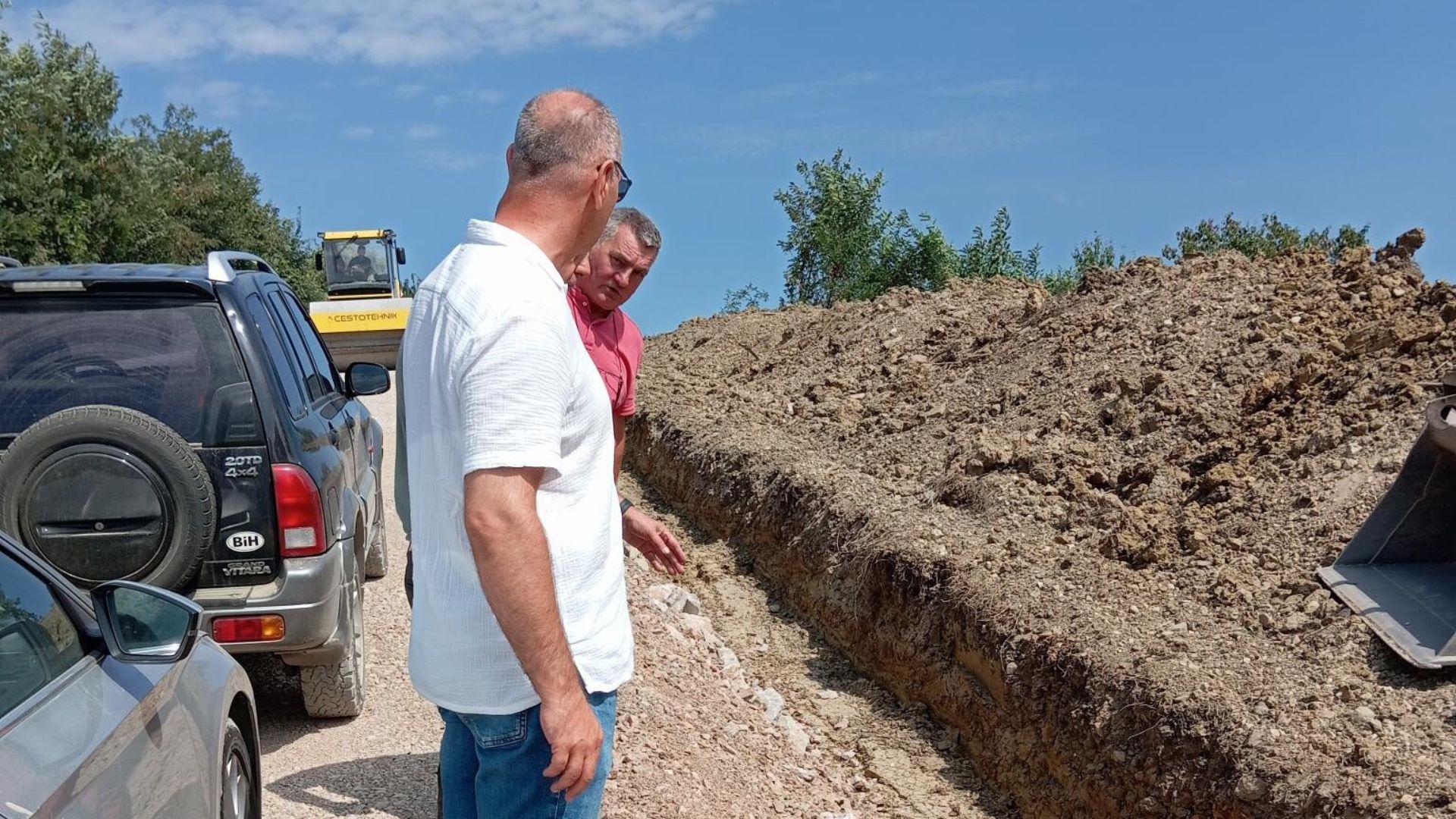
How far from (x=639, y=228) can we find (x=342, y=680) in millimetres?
2614

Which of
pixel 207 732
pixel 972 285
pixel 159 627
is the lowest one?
pixel 207 732

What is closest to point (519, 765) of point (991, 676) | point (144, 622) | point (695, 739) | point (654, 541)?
point (654, 541)

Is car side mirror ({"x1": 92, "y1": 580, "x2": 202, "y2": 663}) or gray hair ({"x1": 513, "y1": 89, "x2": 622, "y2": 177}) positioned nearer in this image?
gray hair ({"x1": 513, "y1": 89, "x2": 622, "y2": 177})

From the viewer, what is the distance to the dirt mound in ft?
16.6

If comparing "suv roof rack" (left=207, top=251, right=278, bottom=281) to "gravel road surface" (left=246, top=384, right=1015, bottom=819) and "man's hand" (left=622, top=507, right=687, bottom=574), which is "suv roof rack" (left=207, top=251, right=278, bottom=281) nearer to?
"gravel road surface" (left=246, top=384, right=1015, bottom=819)

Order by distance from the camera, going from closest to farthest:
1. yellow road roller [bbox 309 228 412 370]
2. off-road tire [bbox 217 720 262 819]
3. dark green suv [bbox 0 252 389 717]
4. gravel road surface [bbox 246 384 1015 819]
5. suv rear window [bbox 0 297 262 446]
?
off-road tire [bbox 217 720 262 819]
dark green suv [bbox 0 252 389 717]
suv rear window [bbox 0 297 262 446]
gravel road surface [bbox 246 384 1015 819]
yellow road roller [bbox 309 228 412 370]

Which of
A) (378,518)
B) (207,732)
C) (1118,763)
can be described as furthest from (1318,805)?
(378,518)

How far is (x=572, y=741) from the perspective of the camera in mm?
2318

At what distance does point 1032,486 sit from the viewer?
8477 millimetres

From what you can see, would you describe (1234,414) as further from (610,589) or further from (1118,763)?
(610,589)

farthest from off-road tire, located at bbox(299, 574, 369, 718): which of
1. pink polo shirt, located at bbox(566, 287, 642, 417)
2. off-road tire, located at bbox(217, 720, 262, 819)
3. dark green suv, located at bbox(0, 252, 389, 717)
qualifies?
pink polo shirt, located at bbox(566, 287, 642, 417)

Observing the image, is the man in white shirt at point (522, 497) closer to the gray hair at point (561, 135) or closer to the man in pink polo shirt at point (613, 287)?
the gray hair at point (561, 135)

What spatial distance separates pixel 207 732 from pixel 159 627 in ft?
1.25

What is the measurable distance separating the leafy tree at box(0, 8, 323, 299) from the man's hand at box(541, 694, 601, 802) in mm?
27273
